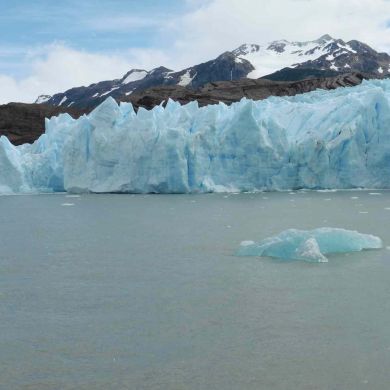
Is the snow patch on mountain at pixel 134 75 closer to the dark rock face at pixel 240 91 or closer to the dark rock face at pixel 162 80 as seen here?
the dark rock face at pixel 162 80

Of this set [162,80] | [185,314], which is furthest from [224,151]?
[162,80]

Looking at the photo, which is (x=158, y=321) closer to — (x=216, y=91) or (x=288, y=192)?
(x=288, y=192)

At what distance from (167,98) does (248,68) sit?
1320 inches

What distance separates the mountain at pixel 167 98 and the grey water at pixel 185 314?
26.2 m

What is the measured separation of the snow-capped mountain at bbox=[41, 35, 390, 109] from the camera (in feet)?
205

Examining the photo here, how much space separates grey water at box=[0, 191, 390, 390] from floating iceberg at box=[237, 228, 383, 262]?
0.24 metres

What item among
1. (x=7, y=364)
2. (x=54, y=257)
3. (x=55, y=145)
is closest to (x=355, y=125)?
(x=55, y=145)

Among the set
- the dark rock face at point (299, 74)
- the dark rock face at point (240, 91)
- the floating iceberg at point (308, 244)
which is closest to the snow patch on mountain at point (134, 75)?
the dark rock face at point (299, 74)

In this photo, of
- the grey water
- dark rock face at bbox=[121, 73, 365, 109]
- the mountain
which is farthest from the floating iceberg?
dark rock face at bbox=[121, 73, 365, 109]

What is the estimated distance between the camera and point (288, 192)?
56.1ft

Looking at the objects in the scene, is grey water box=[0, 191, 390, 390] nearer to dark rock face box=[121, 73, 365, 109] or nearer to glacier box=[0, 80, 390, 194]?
glacier box=[0, 80, 390, 194]

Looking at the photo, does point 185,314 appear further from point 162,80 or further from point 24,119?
point 162,80

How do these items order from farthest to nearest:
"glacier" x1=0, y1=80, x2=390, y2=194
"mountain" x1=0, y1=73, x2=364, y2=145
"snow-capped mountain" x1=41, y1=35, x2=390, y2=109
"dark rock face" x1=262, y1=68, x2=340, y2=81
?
"snow-capped mountain" x1=41, y1=35, x2=390, y2=109
"dark rock face" x1=262, y1=68, x2=340, y2=81
"mountain" x1=0, y1=73, x2=364, y2=145
"glacier" x1=0, y1=80, x2=390, y2=194

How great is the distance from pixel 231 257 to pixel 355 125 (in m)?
11.0
